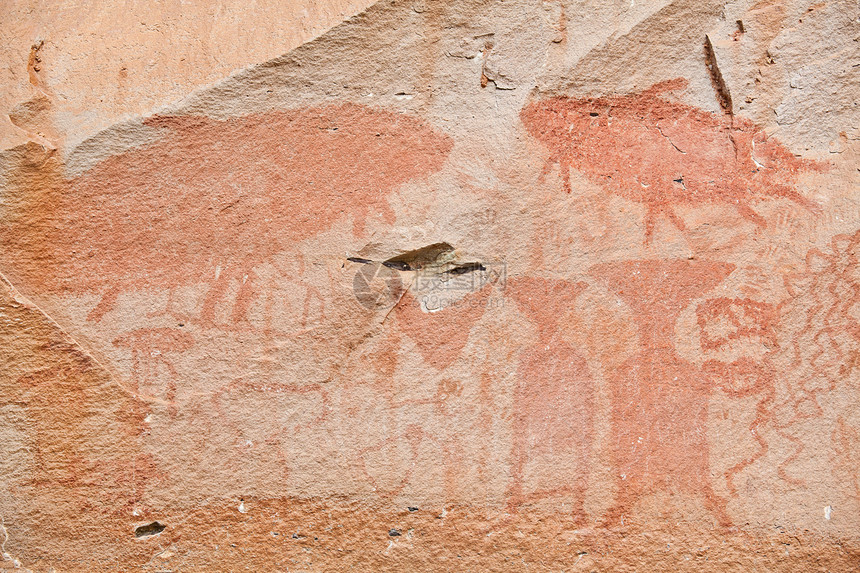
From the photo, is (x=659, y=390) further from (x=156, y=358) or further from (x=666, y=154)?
(x=156, y=358)

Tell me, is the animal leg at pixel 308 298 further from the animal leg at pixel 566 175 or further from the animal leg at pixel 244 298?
the animal leg at pixel 566 175

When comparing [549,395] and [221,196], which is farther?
[549,395]

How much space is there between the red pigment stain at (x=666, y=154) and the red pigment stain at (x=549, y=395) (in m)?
0.32

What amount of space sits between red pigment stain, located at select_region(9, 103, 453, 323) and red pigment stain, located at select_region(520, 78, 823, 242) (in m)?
0.40

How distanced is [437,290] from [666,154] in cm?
78

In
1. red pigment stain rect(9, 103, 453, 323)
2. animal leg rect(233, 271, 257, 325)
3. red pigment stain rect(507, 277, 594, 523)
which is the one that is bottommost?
red pigment stain rect(507, 277, 594, 523)

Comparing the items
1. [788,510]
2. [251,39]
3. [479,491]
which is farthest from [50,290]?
[788,510]

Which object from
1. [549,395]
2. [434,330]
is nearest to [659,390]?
[549,395]

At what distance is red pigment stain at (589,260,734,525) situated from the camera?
2.10 meters

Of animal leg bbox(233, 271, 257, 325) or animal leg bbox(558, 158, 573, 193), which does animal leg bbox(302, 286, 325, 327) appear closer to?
animal leg bbox(233, 271, 257, 325)

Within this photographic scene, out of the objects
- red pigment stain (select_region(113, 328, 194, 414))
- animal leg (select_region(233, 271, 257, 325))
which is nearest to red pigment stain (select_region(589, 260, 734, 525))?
animal leg (select_region(233, 271, 257, 325))

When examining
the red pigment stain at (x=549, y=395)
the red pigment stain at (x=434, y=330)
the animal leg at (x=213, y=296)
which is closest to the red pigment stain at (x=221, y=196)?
the animal leg at (x=213, y=296)

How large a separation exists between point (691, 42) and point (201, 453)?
182 centimetres

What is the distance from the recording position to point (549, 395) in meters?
2.10
